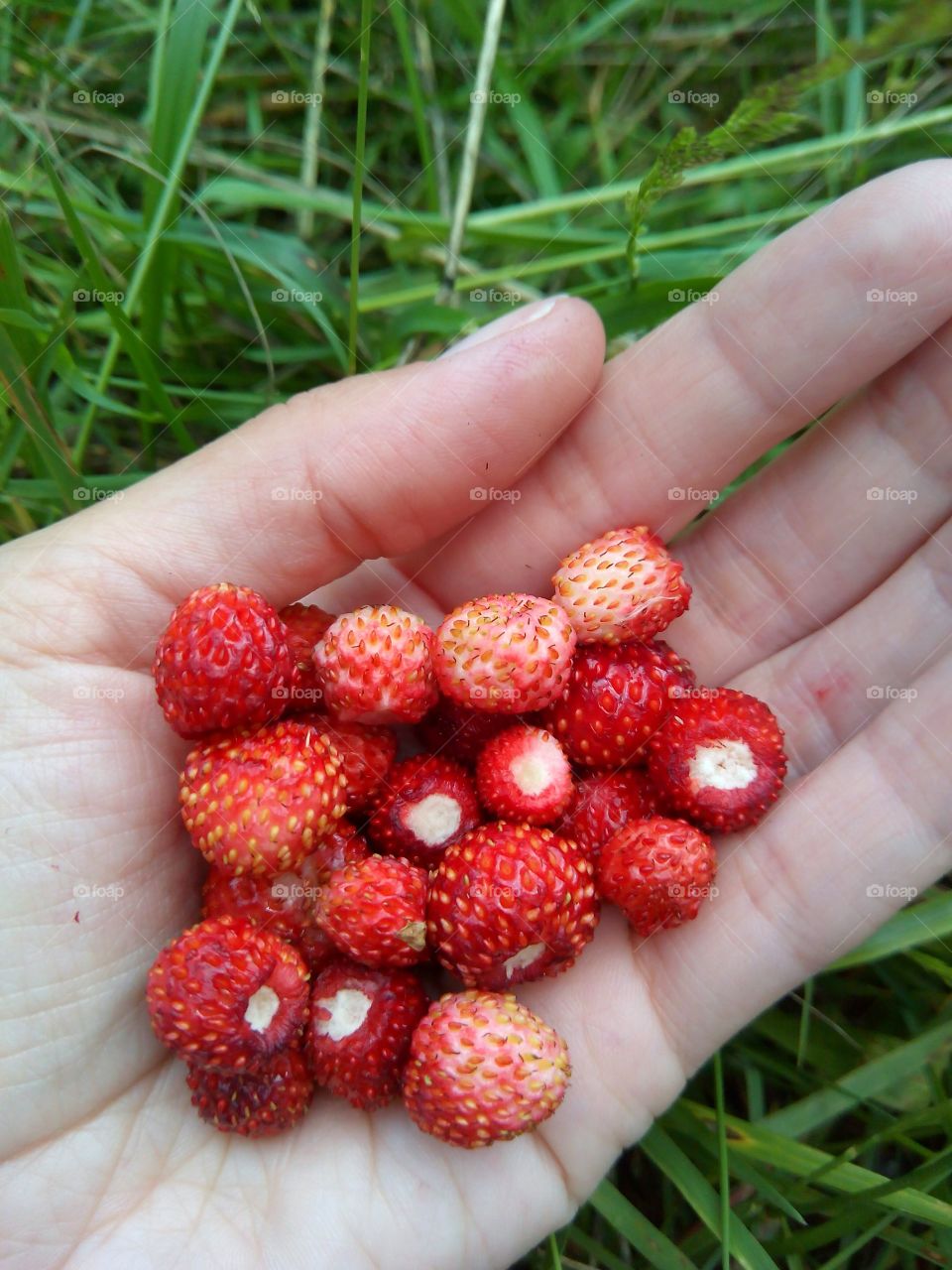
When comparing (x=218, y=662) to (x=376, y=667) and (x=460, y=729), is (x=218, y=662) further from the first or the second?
(x=460, y=729)

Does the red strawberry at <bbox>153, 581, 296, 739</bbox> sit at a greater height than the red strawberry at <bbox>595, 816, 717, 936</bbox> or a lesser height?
greater

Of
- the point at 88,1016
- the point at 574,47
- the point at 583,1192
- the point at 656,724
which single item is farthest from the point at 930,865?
the point at 574,47

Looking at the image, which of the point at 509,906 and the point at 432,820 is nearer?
the point at 509,906

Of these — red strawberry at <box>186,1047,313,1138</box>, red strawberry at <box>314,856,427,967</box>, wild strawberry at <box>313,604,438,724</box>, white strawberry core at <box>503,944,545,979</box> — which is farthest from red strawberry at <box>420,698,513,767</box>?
red strawberry at <box>186,1047,313,1138</box>

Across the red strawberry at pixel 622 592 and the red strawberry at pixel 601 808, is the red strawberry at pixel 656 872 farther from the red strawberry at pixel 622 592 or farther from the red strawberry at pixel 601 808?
the red strawberry at pixel 622 592

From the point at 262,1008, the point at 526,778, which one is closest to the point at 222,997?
the point at 262,1008

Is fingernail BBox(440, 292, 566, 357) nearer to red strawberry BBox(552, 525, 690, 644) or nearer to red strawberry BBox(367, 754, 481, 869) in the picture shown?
red strawberry BBox(552, 525, 690, 644)

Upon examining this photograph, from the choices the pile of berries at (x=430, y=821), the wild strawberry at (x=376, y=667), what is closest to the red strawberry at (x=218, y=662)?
the pile of berries at (x=430, y=821)
